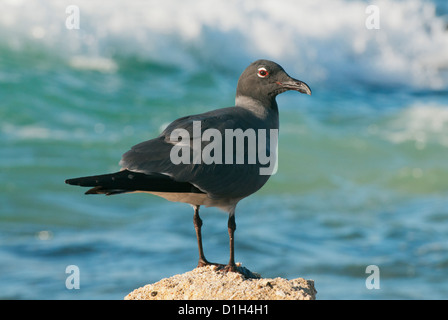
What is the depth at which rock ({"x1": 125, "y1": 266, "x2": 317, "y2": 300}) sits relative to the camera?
5.71 metres

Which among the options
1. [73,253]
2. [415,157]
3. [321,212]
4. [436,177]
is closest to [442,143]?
[415,157]

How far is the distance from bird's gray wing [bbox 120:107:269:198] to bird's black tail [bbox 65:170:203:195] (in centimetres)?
6

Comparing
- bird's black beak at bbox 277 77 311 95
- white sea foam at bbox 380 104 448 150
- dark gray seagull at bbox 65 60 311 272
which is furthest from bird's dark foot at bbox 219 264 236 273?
white sea foam at bbox 380 104 448 150

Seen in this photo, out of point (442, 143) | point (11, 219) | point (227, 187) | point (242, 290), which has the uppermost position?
point (442, 143)

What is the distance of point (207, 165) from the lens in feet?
19.7

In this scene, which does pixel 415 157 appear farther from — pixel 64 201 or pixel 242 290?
pixel 242 290

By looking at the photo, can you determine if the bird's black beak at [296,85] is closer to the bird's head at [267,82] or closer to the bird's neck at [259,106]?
the bird's head at [267,82]

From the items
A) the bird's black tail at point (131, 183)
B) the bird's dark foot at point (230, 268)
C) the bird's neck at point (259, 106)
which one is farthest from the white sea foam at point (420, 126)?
the bird's black tail at point (131, 183)

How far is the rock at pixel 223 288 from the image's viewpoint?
5715 millimetres

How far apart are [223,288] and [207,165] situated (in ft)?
3.53

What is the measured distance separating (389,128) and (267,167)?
61.9ft

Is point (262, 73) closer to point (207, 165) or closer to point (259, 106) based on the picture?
point (259, 106)

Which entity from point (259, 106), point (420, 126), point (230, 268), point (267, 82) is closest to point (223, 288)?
point (230, 268)

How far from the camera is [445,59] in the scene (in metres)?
30.4
